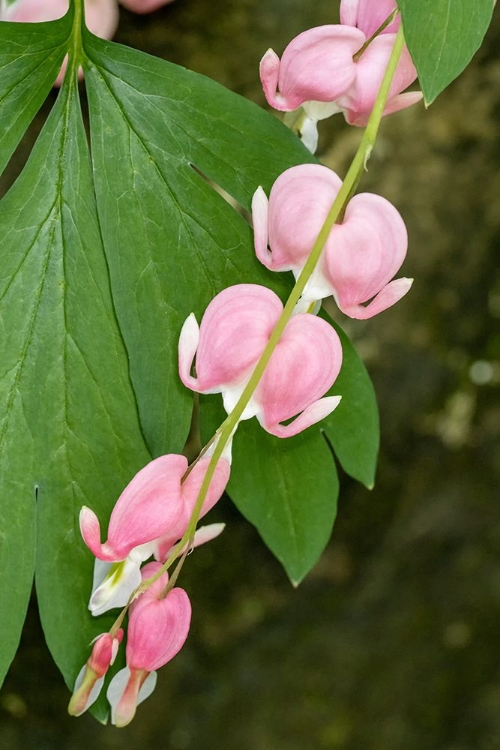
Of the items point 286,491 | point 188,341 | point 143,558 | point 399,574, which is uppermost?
point 188,341

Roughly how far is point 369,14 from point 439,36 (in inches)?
3.8

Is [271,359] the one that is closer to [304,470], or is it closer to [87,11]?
[304,470]

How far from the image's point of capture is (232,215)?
716 millimetres

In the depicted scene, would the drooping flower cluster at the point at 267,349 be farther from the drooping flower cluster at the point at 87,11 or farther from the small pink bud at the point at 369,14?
the drooping flower cluster at the point at 87,11

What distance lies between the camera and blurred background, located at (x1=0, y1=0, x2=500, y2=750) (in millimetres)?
1427

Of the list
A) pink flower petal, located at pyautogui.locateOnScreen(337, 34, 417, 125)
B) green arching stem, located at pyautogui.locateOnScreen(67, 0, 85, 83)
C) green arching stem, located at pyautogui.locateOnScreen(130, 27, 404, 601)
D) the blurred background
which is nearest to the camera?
green arching stem, located at pyautogui.locateOnScreen(130, 27, 404, 601)

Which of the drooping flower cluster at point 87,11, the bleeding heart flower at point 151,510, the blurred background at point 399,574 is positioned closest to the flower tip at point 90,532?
the bleeding heart flower at point 151,510

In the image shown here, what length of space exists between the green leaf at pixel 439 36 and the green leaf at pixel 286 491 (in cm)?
35

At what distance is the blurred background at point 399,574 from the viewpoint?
4.68ft

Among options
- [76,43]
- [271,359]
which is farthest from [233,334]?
[76,43]

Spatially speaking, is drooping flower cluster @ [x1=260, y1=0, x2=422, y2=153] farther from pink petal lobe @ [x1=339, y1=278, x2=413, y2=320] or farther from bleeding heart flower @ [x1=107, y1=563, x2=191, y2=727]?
bleeding heart flower @ [x1=107, y1=563, x2=191, y2=727]

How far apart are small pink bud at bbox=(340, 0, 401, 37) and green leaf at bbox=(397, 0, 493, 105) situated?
64 millimetres

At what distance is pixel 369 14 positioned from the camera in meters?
0.65

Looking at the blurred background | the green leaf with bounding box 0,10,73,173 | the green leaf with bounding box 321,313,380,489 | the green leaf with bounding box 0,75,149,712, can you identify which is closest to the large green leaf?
the green leaf with bounding box 321,313,380,489
